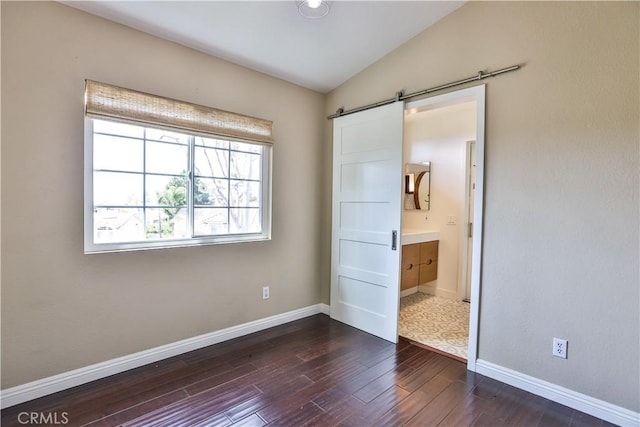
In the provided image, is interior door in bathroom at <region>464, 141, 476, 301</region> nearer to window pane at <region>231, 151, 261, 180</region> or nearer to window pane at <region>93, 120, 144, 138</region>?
window pane at <region>231, 151, 261, 180</region>

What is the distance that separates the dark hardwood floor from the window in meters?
0.97

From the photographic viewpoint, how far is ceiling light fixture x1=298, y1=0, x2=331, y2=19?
225 centimetres

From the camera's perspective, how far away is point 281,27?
8.20 ft

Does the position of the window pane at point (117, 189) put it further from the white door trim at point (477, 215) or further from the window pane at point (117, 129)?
the white door trim at point (477, 215)

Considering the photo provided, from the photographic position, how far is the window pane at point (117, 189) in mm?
2236

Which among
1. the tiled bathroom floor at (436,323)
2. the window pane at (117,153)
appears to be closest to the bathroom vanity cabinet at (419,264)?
the tiled bathroom floor at (436,323)

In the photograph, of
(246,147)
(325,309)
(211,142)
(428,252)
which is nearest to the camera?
(211,142)

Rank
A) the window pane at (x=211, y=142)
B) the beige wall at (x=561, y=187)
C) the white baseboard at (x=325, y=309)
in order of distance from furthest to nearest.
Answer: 1. the white baseboard at (x=325, y=309)
2. the window pane at (x=211, y=142)
3. the beige wall at (x=561, y=187)

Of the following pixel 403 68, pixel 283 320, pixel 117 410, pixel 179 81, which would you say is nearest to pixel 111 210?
pixel 179 81

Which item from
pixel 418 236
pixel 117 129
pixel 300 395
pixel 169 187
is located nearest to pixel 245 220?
pixel 169 187

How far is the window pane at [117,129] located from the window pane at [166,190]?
34 cm

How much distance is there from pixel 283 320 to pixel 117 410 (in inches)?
65.5

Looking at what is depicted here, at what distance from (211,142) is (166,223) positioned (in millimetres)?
807

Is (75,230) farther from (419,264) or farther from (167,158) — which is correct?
(419,264)
